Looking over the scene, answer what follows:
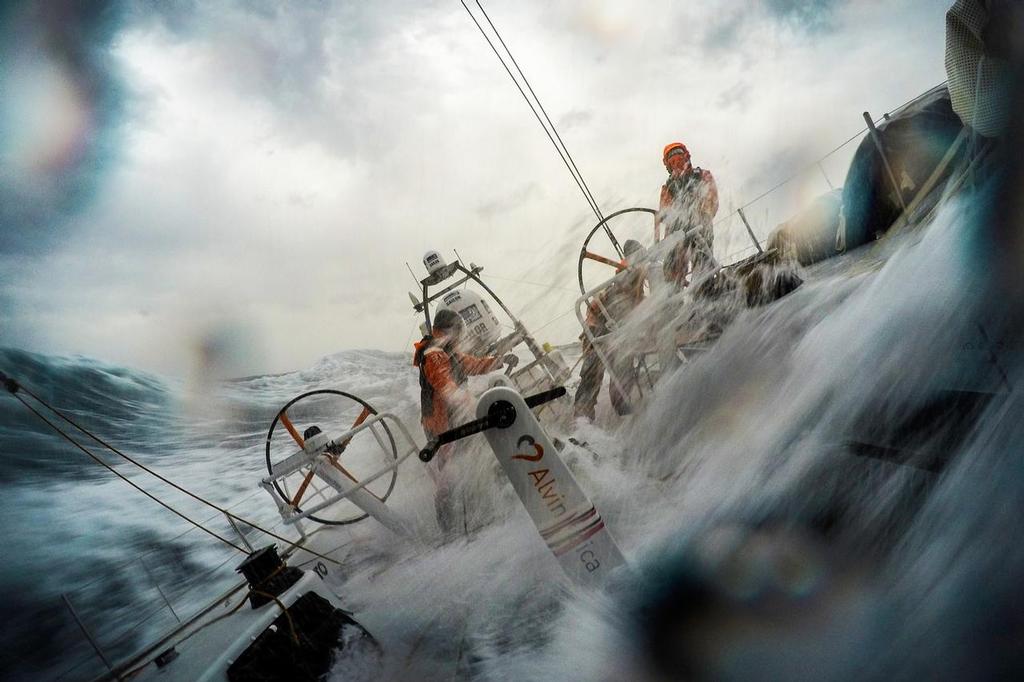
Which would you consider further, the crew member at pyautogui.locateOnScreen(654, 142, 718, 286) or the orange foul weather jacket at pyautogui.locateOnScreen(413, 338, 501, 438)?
the orange foul weather jacket at pyautogui.locateOnScreen(413, 338, 501, 438)

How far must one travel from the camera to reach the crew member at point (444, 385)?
4.47 m

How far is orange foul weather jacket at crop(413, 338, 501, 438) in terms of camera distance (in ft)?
14.8

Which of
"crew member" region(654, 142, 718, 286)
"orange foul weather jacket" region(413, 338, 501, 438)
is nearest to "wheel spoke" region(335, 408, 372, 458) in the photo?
"orange foul weather jacket" region(413, 338, 501, 438)

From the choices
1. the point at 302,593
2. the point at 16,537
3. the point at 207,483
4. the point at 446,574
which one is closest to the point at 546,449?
the point at 302,593

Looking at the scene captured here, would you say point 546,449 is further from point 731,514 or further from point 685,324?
point 685,324

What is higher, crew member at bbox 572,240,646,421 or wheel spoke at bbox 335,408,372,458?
wheel spoke at bbox 335,408,372,458

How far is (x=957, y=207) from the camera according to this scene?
2434 millimetres

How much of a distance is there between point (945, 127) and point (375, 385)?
13104mm

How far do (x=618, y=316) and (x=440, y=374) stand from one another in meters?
1.78

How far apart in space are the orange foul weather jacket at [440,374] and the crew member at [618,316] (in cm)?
98

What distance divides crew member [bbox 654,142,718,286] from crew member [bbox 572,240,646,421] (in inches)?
11.4

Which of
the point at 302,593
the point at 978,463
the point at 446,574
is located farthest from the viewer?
the point at 446,574

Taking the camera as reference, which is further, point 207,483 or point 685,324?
point 207,483

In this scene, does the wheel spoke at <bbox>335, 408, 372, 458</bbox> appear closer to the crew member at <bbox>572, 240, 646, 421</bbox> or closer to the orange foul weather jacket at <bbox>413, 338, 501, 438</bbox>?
the orange foul weather jacket at <bbox>413, 338, 501, 438</bbox>
